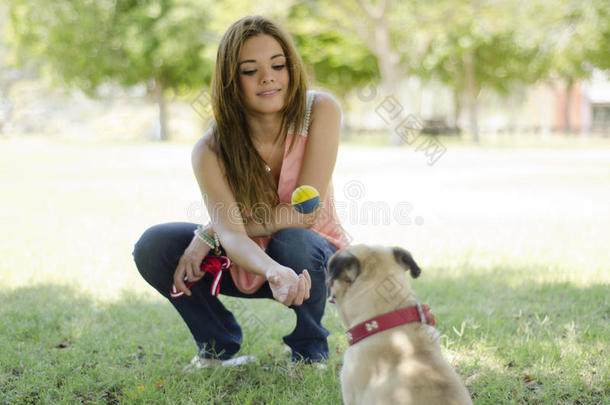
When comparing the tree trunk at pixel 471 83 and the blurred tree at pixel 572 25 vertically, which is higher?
the blurred tree at pixel 572 25

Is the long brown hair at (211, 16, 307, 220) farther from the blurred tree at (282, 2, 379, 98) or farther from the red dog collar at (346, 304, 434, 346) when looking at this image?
the blurred tree at (282, 2, 379, 98)

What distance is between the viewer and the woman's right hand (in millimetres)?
3262

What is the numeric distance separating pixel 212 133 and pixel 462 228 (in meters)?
5.23

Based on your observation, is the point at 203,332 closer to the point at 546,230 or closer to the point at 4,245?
the point at 4,245

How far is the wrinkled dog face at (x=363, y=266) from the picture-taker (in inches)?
104

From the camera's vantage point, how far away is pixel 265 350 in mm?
3803

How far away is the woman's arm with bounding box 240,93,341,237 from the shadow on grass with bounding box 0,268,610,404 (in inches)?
34.7

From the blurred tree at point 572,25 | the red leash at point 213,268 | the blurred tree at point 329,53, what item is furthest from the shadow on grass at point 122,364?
the blurred tree at point 329,53

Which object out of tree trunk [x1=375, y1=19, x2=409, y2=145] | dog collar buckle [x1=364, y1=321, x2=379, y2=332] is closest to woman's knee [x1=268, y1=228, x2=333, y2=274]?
dog collar buckle [x1=364, y1=321, x2=379, y2=332]

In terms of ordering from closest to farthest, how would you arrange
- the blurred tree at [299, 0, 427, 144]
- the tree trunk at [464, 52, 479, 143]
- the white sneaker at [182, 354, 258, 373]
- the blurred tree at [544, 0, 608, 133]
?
the white sneaker at [182, 354, 258, 373] < the blurred tree at [544, 0, 608, 133] < the blurred tree at [299, 0, 427, 144] < the tree trunk at [464, 52, 479, 143]

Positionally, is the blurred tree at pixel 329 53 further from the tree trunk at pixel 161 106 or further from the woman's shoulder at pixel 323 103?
the woman's shoulder at pixel 323 103

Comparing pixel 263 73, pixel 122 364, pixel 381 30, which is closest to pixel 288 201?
pixel 263 73

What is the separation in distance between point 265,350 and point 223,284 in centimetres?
61

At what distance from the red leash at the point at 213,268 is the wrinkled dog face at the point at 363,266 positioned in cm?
86
